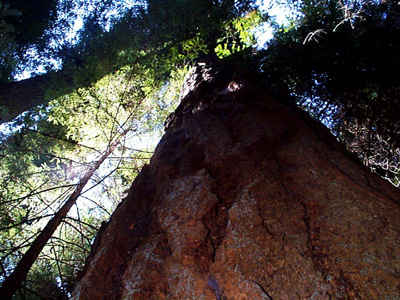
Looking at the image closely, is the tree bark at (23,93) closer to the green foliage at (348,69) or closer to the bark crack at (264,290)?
the green foliage at (348,69)

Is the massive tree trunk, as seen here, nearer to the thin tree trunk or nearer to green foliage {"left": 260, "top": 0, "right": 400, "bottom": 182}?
the thin tree trunk

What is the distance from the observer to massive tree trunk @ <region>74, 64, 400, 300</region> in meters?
1.46

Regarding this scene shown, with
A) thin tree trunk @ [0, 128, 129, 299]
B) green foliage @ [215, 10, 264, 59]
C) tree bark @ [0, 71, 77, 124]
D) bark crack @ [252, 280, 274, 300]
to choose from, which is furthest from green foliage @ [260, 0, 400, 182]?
tree bark @ [0, 71, 77, 124]

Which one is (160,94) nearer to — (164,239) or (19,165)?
(19,165)

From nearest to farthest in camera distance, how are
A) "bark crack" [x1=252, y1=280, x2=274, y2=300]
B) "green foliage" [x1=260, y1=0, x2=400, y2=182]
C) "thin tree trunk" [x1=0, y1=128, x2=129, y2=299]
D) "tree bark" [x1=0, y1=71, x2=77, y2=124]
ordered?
1. "bark crack" [x1=252, y1=280, x2=274, y2=300]
2. "thin tree trunk" [x1=0, y1=128, x2=129, y2=299]
3. "green foliage" [x1=260, y1=0, x2=400, y2=182]
4. "tree bark" [x1=0, y1=71, x2=77, y2=124]

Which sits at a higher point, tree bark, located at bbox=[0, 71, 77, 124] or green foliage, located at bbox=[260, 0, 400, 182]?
green foliage, located at bbox=[260, 0, 400, 182]

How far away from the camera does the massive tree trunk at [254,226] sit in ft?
4.79

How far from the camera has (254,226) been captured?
70.2 inches

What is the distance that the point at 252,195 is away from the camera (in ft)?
6.56

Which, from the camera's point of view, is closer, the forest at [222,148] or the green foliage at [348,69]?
the forest at [222,148]

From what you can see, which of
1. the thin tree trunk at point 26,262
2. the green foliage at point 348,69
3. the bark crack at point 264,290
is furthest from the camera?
the green foliage at point 348,69

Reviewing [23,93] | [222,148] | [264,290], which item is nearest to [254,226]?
[264,290]

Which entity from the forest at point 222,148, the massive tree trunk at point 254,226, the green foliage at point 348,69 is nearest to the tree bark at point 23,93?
the forest at point 222,148

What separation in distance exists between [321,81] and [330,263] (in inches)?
189
